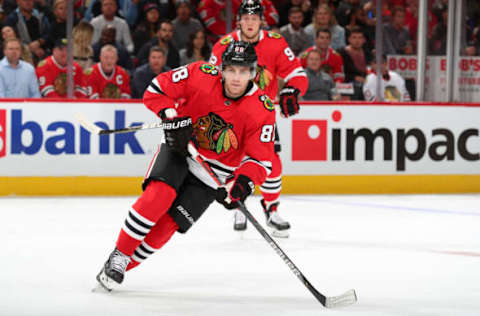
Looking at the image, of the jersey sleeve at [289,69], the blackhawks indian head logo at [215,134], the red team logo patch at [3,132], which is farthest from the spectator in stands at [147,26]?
the blackhawks indian head logo at [215,134]

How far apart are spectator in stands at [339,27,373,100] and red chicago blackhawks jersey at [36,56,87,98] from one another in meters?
2.11

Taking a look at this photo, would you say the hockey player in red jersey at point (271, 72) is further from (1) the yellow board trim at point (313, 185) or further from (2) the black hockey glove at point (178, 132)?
(1) the yellow board trim at point (313, 185)

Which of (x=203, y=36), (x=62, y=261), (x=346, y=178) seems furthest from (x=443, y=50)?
(x=62, y=261)

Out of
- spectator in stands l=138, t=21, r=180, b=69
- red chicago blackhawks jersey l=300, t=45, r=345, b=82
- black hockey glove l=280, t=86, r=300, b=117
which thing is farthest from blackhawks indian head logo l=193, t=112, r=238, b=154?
red chicago blackhawks jersey l=300, t=45, r=345, b=82

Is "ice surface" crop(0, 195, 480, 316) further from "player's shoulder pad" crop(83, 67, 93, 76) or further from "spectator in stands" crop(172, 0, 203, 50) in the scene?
"spectator in stands" crop(172, 0, 203, 50)

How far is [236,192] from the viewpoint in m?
2.83

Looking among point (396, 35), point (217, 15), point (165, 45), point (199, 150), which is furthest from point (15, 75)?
point (199, 150)

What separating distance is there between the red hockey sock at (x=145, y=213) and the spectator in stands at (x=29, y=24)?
11.0 feet

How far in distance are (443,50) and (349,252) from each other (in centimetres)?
331

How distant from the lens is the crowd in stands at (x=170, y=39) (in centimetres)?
586

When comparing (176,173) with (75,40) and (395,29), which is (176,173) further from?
(395,29)

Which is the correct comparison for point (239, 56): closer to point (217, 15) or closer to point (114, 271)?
point (114, 271)

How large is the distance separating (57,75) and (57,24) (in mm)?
390

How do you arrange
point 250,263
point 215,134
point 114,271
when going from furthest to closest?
point 250,263
point 215,134
point 114,271
